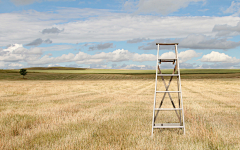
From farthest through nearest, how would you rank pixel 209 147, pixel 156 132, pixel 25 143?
pixel 156 132, pixel 25 143, pixel 209 147

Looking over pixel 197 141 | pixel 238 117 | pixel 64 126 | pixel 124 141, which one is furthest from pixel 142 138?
pixel 238 117

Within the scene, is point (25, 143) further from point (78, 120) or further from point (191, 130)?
point (191, 130)

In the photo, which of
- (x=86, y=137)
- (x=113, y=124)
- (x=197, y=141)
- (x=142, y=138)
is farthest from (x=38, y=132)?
(x=197, y=141)

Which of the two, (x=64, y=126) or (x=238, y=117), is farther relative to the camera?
(x=238, y=117)

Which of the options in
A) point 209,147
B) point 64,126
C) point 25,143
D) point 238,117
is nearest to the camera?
point 209,147

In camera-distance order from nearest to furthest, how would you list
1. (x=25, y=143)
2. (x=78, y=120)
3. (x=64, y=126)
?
(x=25, y=143)
(x=64, y=126)
(x=78, y=120)

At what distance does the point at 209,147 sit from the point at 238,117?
6242 millimetres

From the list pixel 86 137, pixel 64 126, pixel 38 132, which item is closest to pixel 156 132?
pixel 86 137

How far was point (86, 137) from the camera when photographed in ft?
25.8

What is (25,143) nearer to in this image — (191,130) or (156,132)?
(156,132)

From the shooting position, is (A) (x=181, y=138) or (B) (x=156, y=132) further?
(B) (x=156, y=132)

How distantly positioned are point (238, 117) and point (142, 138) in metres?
7.27

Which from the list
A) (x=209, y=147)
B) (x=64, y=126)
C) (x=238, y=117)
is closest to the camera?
(x=209, y=147)

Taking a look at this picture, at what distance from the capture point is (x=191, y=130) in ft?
28.3
